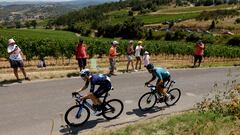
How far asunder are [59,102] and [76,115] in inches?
95.1

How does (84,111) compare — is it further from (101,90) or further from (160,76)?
(160,76)

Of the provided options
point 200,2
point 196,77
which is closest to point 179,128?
point 196,77

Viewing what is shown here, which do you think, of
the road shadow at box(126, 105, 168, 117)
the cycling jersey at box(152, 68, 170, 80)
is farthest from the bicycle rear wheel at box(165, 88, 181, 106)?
the cycling jersey at box(152, 68, 170, 80)

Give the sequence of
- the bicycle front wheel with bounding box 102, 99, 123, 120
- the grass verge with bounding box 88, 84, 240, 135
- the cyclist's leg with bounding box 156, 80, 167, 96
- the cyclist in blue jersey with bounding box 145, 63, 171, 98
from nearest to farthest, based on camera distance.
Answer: the grass verge with bounding box 88, 84, 240, 135
the bicycle front wheel with bounding box 102, 99, 123, 120
the cyclist in blue jersey with bounding box 145, 63, 171, 98
the cyclist's leg with bounding box 156, 80, 167, 96

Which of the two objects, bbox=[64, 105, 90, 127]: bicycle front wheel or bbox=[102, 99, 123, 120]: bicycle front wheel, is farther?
bbox=[102, 99, 123, 120]: bicycle front wheel

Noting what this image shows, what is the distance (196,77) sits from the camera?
18.9m

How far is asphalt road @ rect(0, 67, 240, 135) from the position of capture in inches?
416

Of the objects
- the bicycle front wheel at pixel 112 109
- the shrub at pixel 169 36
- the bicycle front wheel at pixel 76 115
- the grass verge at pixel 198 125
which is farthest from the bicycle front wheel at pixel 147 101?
the shrub at pixel 169 36

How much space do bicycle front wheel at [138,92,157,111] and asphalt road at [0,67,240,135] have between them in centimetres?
17

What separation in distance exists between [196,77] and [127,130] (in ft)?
31.8

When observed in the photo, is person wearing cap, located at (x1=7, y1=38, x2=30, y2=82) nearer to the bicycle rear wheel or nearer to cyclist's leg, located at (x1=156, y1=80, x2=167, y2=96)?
cyclist's leg, located at (x1=156, y1=80, x2=167, y2=96)

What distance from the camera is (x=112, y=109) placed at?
11312 millimetres

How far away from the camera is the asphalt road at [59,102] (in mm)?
10555

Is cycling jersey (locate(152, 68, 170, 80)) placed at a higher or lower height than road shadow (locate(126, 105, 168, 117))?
higher
